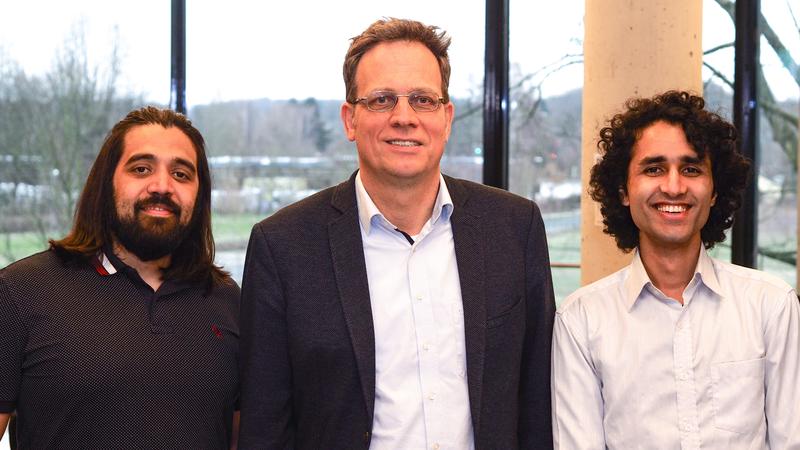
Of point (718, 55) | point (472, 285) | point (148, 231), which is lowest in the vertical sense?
point (472, 285)

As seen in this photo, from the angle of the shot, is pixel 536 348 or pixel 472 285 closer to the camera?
pixel 472 285

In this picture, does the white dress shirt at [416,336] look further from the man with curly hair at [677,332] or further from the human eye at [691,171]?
the human eye at [691,171]

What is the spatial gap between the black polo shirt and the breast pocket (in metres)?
1.21

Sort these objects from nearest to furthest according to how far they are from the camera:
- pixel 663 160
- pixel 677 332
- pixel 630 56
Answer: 1. pixel 677 332
2. pixel 663 160
3. pixel 630 56

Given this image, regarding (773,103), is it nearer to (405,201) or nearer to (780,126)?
(780,126)

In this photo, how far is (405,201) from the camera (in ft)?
6.77

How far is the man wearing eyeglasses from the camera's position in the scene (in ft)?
6.39

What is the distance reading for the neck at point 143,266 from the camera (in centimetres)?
226

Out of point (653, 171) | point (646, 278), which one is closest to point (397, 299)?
point (646, 278)

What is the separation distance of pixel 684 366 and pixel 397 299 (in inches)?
27.6

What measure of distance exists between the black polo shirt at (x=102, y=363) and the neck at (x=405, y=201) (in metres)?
0.59

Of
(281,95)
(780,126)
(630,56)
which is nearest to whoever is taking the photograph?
(630,56)

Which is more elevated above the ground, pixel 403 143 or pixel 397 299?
pixel 403 143

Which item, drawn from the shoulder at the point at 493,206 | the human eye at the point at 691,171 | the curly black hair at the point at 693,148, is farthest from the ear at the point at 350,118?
the human eye at the point at 691,171
